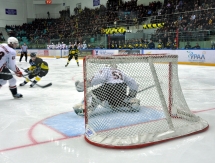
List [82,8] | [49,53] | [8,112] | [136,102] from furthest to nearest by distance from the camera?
[82,8] < [49,53] < [8,112] < [136,102]

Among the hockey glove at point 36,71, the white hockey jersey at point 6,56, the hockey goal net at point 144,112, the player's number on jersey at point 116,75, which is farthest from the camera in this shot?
the hockey glove at point 36,71

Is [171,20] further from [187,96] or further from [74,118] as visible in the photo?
[74,118]

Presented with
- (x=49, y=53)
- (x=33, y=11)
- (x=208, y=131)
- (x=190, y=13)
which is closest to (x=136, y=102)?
(x=208, y=131)

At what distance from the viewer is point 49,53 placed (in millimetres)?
17953

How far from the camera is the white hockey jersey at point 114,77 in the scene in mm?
2595

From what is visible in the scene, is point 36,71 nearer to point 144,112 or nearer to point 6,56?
point 6,56

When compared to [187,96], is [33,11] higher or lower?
higher

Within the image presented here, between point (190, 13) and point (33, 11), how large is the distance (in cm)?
1973

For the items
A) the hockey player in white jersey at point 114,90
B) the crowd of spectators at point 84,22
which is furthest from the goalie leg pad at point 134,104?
the crowd of spectators at point 84,22

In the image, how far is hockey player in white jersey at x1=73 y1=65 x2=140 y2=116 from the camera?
8.46 ft

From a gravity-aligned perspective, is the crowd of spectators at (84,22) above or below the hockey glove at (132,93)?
above

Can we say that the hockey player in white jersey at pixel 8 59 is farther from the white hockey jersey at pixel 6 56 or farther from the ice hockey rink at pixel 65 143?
the ice hockey rink at pixel 65 143

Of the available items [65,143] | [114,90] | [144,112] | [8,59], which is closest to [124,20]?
[8,59]

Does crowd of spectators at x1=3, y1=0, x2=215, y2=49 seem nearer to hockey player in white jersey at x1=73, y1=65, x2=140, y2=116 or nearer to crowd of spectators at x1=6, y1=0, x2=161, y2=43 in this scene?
crowd of spectators at x1=6, y1=0, x2=161, y2=43
